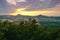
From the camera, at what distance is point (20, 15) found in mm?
3811

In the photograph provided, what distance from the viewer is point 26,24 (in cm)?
373

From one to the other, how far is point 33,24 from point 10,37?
1.53 ft

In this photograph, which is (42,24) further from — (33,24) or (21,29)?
(21,29)

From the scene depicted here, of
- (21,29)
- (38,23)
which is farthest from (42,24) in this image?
(21,29)

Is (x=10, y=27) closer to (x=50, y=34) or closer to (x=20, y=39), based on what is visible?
(x=20, y=39)

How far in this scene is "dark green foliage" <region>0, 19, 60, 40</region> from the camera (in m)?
3.60

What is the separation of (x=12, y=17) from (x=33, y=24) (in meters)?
0.39

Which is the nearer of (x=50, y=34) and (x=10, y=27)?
(x=50, y=34)

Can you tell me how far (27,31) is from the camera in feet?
12.4

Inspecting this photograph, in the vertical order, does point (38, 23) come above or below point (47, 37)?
above

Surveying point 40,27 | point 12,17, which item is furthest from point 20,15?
point 40,27

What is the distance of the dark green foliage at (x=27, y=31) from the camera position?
3602 millimetres

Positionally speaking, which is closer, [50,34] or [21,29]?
[50,34]

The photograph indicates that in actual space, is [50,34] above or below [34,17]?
below
